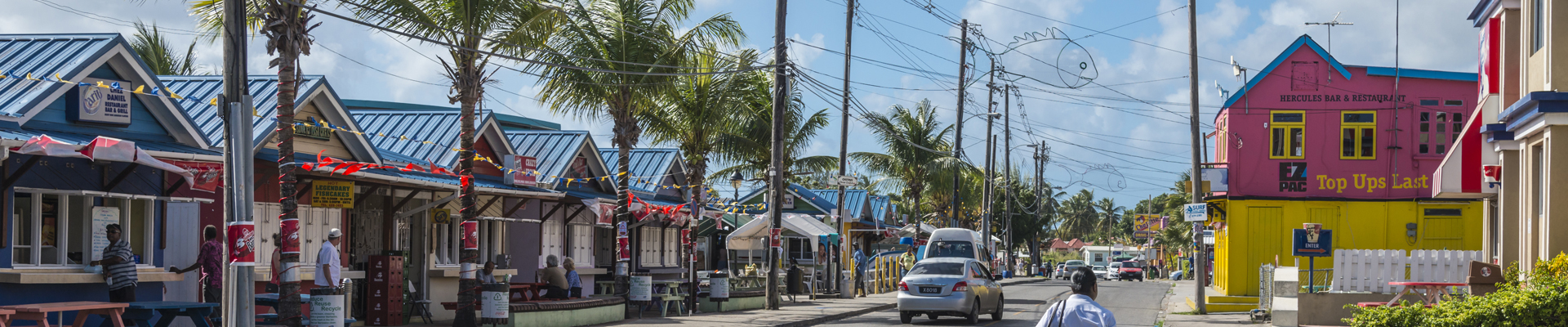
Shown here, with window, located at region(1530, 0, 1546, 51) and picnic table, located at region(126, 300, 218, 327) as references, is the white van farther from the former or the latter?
picnic table, located at region(126, 300, 218, 327)

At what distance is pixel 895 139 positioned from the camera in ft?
143

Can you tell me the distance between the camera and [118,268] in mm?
13680

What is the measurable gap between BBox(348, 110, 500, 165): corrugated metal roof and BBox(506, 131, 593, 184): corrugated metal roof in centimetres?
221

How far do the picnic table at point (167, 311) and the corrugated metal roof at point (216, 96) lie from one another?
3.20 meters

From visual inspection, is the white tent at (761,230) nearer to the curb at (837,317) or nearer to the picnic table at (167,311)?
the curb at (837,317)

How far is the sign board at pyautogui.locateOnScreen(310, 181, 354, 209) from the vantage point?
1684 centimetres

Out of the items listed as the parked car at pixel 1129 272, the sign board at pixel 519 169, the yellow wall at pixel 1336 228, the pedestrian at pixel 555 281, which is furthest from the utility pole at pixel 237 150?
the parked car at pixel 1129 272

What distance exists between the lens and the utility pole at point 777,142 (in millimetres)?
25078

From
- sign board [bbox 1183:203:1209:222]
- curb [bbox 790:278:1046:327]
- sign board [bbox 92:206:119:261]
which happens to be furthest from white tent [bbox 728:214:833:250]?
sign board [bbox 92:206:119:261]

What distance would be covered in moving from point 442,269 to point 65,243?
7.81 meters

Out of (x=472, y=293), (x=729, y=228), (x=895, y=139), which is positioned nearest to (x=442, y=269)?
(x=472, y=293)

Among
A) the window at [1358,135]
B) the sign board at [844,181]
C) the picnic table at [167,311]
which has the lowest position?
the picnic table at [167,311]

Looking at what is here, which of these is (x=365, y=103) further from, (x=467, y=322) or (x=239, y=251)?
(x=239, y=251)

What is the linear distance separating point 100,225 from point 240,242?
4.30m
